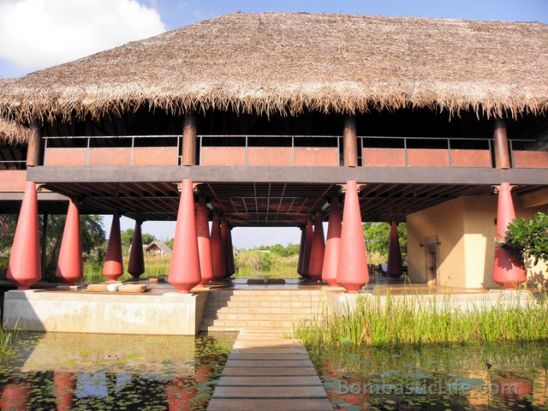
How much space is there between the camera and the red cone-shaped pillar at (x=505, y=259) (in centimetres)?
1083

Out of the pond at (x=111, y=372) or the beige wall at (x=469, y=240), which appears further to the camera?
the beige wall at (x=469, y=240)

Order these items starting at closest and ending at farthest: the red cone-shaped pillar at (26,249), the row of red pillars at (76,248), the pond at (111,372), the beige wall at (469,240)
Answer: the pond at (111,372) → the row of red pillars at (76,248) → the red cone-shaped pillar at (26,249) → the beige wall at (469,240)

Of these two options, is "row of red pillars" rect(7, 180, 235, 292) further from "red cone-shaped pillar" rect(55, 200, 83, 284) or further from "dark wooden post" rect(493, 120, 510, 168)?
"dark wooden post" rect(493, 120, 510, 168)

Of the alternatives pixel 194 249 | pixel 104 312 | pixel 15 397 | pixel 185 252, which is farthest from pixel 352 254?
pixel 15 397

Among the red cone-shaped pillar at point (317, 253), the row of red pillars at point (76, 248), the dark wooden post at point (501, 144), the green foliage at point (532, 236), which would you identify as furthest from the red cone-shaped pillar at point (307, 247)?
the green foliage at point (532, 236)

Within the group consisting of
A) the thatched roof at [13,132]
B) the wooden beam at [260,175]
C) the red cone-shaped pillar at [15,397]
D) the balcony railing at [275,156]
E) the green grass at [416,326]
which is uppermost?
the thatched roof at [13,132]

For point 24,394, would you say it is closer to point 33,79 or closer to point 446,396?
point 446,396

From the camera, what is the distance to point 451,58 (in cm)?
1257

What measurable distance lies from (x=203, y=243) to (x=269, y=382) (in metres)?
7.83

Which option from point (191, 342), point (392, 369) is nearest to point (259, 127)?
point (191, 342)

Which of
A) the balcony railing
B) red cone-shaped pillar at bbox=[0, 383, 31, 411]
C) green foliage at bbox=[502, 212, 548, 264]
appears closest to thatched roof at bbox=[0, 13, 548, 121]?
the balcony railing

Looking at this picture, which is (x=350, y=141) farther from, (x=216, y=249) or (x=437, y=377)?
(x=216, y=249)

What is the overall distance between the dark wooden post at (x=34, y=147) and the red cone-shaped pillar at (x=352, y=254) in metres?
8.45

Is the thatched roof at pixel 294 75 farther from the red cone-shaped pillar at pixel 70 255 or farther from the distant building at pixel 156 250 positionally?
the distant building at pixel 156 250
